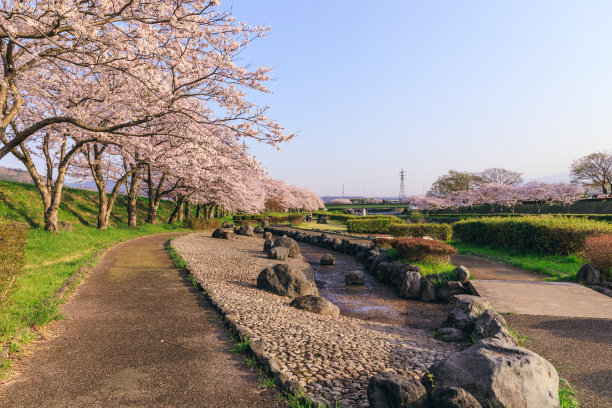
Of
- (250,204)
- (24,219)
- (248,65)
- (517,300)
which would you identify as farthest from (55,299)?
(250,204)

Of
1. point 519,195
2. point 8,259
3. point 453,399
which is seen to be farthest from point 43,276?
point 519,195

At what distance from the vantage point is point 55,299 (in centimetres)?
738

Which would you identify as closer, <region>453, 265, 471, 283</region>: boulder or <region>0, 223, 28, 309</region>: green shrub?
<region>0, 223, 28, 309</region>: green shrub

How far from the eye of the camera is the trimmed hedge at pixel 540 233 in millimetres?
13602

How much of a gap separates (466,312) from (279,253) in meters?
10.4

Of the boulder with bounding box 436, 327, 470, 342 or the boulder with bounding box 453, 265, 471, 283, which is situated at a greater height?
the boulder with bounding box 453, 265, 471, 283

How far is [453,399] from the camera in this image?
3.23 m

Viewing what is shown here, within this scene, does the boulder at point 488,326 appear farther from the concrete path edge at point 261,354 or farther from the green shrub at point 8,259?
the green shrub at point 8,259

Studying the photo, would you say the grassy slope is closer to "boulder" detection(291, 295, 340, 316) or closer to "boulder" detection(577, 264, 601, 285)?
"boulder" detection(291, 295, 340, 316)

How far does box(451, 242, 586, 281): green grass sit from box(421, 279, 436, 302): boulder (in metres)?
4.11

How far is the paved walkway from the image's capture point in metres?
3.96

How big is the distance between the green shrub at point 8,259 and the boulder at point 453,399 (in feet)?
21.8

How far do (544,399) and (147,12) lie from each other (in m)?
11.9

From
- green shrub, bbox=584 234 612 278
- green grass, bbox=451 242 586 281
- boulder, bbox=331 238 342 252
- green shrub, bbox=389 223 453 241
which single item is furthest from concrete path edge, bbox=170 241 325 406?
green shrub, bbox=389 223 453 241
